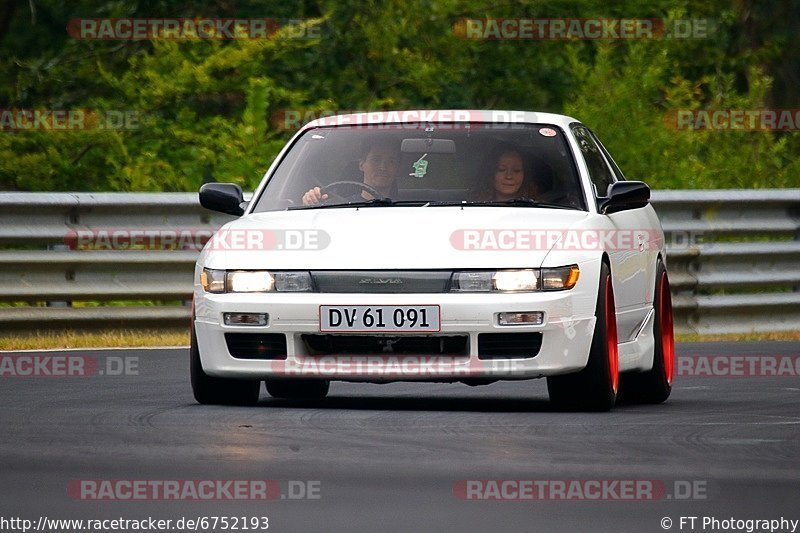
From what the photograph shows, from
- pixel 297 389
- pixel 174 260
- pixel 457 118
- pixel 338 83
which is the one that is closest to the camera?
pixel 297 389

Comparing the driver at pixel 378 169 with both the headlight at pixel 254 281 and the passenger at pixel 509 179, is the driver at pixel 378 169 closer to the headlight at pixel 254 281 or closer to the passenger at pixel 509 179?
the passenger at pixel 509 179

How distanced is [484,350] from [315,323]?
739 mm

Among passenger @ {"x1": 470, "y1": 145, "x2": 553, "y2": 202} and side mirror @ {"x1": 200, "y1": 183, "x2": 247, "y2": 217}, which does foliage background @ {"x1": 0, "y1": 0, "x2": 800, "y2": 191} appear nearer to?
side mirror @ {"x1": 200, "y1": 183, "x2": 247, "y2": 217}

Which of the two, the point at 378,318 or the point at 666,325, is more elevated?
the point at 378,318

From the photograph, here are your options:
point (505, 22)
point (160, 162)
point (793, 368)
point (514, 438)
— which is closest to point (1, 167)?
point (160, 162)

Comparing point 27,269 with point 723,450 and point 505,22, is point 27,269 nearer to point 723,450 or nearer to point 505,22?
point 723,450

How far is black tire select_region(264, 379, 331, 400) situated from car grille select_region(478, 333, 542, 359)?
5.11 ft

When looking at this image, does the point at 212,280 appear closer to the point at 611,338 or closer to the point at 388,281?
the point at 388,281

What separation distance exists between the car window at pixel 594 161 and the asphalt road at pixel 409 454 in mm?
1102

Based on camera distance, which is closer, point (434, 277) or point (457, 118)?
point (434, 277)

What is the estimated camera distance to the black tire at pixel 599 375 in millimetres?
8906

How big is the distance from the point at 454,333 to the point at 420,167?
141 centimetres

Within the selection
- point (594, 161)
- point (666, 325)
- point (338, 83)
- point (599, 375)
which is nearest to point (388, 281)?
point (599, 375)

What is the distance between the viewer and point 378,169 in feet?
32.7
